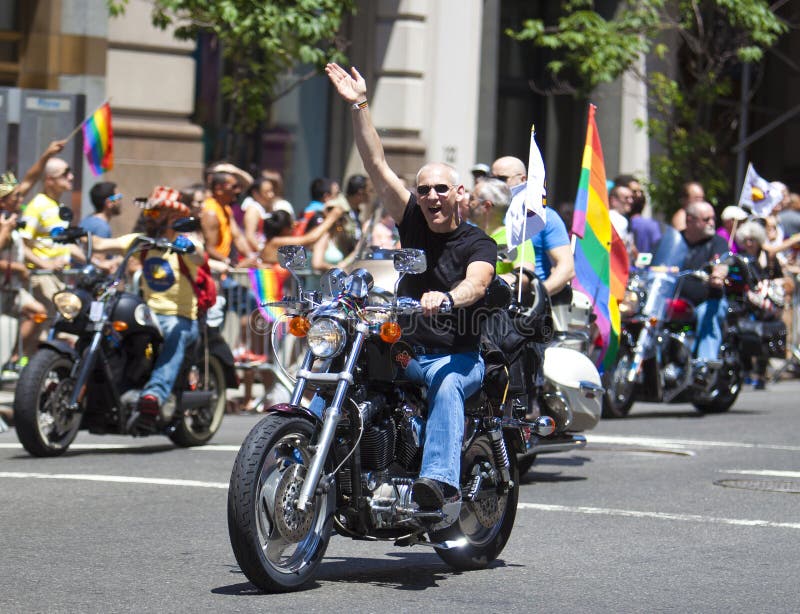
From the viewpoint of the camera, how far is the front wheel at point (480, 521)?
7.52 meters

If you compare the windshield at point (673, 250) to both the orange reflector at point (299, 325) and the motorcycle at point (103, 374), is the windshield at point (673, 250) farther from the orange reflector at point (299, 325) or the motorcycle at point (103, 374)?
the orange reflector at point (299, 325)

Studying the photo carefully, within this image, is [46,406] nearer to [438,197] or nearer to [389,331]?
[438,197]

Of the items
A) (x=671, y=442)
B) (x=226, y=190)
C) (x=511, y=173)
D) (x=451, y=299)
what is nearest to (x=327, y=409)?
(x=451, y=299)

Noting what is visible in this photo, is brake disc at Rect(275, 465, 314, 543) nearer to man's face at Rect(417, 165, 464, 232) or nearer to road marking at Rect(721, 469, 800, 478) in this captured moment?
man's face at Rect(417, 165, 464, 232)

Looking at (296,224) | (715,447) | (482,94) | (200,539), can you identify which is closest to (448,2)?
(482,94)

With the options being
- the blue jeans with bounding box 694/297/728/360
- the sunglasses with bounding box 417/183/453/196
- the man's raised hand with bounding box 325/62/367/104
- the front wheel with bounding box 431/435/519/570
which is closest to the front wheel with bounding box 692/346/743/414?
the blue jeans with bounding box 694/297/728/360

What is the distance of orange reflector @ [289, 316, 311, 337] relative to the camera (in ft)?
23.0

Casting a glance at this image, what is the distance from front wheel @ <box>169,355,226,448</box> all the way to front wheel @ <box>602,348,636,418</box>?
3880 millimetres

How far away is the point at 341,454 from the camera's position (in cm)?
700

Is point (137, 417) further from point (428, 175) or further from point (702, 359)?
point (702, 359)

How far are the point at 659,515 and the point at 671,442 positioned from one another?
12.4 feet

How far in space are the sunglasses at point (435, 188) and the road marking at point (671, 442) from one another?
5.65 metres

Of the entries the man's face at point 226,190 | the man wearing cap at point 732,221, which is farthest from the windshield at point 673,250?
the man's face at point 226,190

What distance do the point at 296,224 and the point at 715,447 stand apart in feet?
17.0
